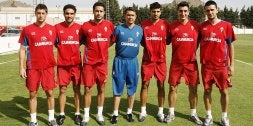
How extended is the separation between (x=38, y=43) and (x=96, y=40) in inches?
43.9

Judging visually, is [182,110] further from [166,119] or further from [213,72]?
[213,72]

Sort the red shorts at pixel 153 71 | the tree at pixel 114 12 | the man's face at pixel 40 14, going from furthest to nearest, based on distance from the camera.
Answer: the tree at pixel 114 12 < the red shorts at pixel 153 71 < the man's face at pixel 40 14

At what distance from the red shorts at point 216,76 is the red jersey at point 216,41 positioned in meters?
0.10

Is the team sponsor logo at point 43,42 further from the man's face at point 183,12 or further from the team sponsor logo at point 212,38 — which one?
the team sponsor logo at point 212,38

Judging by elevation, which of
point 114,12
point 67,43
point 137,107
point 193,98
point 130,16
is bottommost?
point 137,107

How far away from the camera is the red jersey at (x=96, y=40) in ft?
23.4

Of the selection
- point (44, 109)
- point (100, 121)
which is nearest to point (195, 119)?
point (100, 121)

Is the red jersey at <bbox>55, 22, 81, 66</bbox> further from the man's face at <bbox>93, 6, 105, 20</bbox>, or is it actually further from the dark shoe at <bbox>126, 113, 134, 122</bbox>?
the dark shoe at <bbox>126, 113, 134, 122</bbox>

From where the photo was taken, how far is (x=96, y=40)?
716 centimetres

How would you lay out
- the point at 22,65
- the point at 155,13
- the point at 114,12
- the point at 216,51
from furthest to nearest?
the point at 114,12 < the point at 155,13 < the point at 216,51 < the point at 22,65

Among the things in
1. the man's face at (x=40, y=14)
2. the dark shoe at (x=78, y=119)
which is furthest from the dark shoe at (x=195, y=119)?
the man's face at (x=40, y=14)

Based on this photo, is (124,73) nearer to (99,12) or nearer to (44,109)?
(99,12)

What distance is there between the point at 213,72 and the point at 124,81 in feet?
5.95

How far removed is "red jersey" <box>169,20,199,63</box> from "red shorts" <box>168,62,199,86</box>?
12 cm
